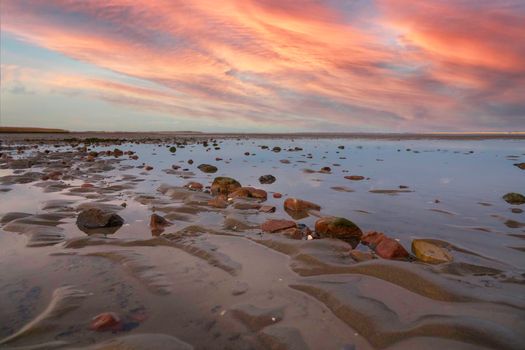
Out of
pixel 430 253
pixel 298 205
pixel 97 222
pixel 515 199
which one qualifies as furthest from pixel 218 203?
pixel 515 199

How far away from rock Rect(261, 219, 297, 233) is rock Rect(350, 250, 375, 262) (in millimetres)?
1612

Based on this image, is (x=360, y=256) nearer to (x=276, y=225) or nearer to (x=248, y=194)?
(x=276, y=225)

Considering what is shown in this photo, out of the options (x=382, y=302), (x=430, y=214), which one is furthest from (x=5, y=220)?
(x=430, y=214)

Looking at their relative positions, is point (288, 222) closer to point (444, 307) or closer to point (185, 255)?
point (185, 255)

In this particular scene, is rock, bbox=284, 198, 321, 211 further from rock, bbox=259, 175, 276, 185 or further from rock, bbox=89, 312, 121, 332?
rock, bbox=89, 312, 121, 332

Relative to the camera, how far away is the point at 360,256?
5.45 metres

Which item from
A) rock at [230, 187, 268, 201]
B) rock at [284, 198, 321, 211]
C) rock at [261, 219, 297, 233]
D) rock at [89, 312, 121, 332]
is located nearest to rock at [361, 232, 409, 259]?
rock at [261, 219, 297, 233]

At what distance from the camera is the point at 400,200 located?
33.1 ft

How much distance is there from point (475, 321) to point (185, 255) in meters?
3.85

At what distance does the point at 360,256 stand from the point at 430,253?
1.02 metres

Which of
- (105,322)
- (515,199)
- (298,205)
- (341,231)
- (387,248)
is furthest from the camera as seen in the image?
(515,199)

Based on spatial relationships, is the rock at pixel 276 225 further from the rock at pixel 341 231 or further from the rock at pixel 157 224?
the rock at pixel 157 224

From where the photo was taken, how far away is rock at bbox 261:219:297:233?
22.6 feet

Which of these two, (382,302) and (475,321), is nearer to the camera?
Result: (475,321)
